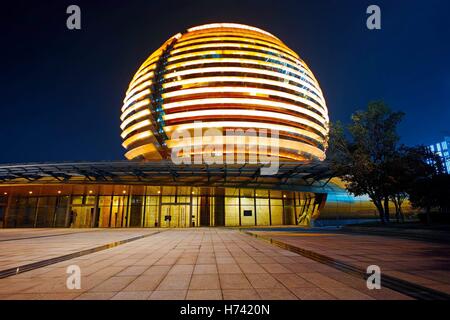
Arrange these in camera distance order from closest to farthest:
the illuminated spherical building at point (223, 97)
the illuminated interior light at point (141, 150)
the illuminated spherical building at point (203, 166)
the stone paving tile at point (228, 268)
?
the stone paving tile at point (228, 268) < the illuminated spherical building at point (203, 166) < the illuminated spherical building at point (223, 97) < the illuminated interior light at point (141, 150)

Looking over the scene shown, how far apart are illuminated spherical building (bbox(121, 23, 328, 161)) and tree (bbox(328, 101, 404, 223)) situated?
19263 millimetres

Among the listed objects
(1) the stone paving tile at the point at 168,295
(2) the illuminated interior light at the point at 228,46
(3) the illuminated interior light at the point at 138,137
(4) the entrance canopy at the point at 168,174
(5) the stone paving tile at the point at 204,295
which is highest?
(2) the illuminated interior light at the point at 228,46

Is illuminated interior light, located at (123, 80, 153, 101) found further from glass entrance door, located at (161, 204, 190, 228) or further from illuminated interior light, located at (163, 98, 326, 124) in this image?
glass entrance door, located at (161, 204, 190, 228)

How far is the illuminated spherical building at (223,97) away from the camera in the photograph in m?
41.8

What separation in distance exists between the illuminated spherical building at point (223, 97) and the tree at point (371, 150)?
19.3 meters

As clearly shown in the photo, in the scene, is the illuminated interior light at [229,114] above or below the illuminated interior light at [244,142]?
above

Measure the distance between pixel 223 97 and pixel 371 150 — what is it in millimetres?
25910

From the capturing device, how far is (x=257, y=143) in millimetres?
40875

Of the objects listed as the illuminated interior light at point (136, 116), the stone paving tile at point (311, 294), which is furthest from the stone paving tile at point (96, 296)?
the illuminated interior light at point (136, 116)

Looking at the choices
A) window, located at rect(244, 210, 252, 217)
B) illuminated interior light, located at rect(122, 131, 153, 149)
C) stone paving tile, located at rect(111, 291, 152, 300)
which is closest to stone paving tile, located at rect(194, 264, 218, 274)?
stone paving tile, located at rect(111, 291, 152, 300)

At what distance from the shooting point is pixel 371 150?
22.5 m

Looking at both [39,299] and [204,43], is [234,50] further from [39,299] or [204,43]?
[39,299]

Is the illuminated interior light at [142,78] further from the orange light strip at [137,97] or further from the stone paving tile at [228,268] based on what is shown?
the stone paving tile at [228,268]

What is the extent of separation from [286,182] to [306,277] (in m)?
28.6
